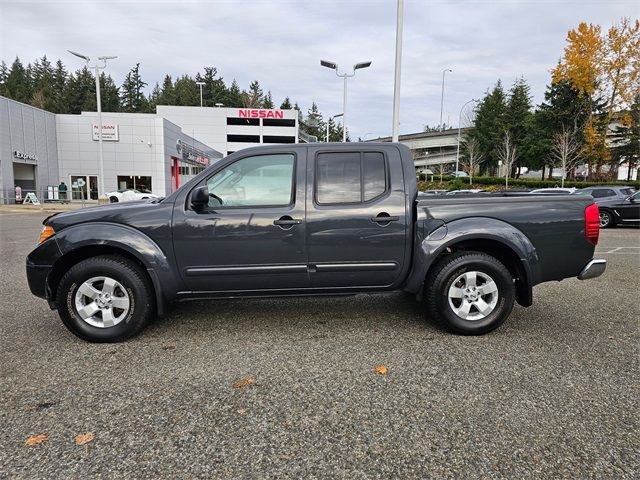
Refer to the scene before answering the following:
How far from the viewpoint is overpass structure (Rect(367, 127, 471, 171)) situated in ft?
232

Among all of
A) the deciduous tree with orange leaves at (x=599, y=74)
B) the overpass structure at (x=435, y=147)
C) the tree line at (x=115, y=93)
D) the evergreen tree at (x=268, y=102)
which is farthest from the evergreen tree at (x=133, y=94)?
the deciduous tree with orange leaves at (x=599, y=74)

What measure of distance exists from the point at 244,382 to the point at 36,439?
1.32 m

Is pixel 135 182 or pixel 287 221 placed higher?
pixel 135 182

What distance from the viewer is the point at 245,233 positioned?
4.04 m

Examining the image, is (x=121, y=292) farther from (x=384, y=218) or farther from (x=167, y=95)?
(x=167, y=95)

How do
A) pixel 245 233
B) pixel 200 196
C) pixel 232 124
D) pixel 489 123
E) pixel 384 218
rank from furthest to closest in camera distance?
pixel 232 124 → pixel 489 123 → pixel 384 218 → pixel 245 233 → pixel 200 196

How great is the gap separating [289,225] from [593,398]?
9.04ft

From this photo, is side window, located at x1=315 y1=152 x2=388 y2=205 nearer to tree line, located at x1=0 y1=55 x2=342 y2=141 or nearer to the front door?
the front door

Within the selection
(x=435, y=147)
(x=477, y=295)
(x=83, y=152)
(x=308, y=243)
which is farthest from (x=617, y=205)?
(x=435, y=147)

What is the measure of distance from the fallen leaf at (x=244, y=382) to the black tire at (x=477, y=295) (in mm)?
1945

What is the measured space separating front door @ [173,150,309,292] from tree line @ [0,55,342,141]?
77.2 metres

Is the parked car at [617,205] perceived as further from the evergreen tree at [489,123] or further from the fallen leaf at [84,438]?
the evergreen tree at [489,123]

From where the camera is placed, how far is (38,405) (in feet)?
9.53

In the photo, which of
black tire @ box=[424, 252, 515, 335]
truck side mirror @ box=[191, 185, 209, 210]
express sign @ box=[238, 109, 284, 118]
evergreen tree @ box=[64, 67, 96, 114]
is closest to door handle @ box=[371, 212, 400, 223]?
black tire @ box=[424, 252, 515, 335]
